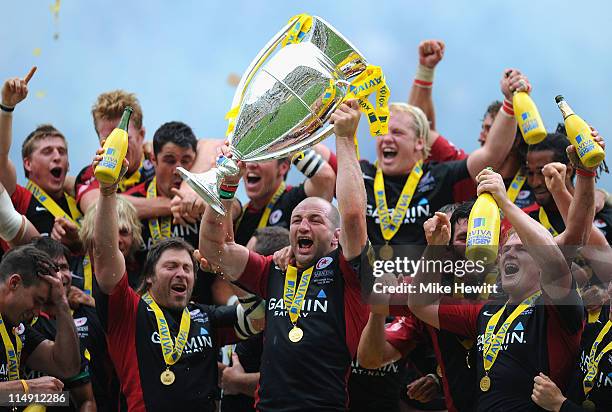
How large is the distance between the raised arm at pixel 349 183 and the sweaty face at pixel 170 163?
6.34ft

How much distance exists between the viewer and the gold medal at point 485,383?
4.65 m

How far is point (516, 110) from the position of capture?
17.1 feet

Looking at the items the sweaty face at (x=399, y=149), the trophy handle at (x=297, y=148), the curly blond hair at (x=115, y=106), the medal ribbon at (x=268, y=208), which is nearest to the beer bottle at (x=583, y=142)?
the trophy handle at (x=297, y=148)

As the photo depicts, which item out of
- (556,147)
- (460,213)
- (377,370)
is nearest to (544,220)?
(556,147)

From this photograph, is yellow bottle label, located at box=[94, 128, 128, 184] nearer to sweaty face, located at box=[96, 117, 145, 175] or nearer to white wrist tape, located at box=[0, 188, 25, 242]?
white wrist tape, located at box=[0, 188, 25, 242]

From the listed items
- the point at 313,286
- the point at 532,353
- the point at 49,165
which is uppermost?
the point at 49,165

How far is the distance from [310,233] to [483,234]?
4.04ft

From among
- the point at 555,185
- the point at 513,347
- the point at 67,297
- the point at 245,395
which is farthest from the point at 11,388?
the point at 555,185

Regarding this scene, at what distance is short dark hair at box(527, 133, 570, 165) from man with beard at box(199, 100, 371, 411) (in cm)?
132

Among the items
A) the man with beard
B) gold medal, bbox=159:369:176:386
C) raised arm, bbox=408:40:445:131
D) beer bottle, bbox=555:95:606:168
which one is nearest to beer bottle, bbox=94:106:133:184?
the man with beard

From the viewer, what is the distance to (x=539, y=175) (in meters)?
5.86

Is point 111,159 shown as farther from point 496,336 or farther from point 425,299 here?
A: point 496,336

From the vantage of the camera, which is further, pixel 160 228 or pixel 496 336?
pixel 160 228

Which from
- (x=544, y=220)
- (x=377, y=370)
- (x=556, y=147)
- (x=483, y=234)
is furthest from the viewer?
(x=556, y=147)
